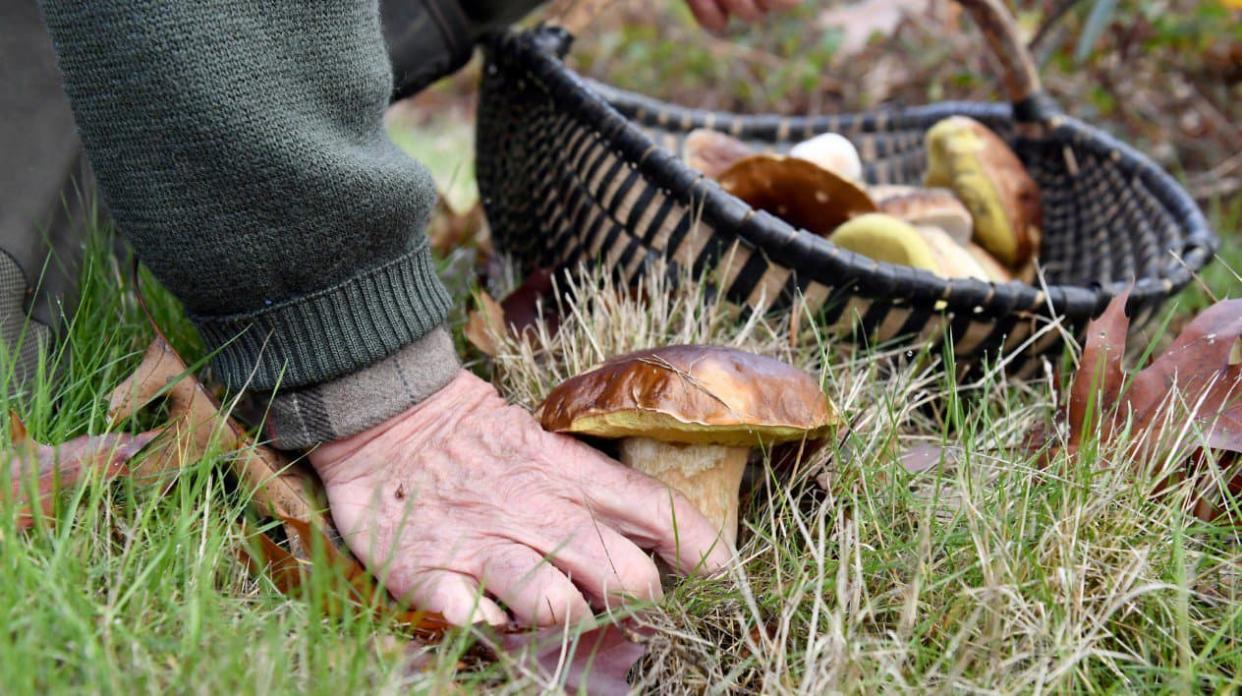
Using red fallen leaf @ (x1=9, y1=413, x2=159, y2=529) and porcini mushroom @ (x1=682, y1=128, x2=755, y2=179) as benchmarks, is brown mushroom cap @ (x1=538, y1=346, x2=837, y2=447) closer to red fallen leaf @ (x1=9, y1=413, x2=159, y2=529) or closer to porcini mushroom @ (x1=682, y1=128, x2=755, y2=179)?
red fallen leaf @ (x1=9, y1=413, x2=159, y2=529)

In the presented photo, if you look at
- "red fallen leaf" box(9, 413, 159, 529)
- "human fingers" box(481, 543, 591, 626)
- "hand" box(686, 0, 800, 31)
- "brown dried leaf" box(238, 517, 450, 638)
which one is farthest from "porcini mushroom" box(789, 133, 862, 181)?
"red fallen leaf" box(9, 413, 159, 529)

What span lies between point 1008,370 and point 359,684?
53.2 inches

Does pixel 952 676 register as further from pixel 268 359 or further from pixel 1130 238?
pixel 1130 238

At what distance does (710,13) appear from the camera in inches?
89.9

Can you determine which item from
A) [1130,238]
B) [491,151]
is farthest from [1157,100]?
[491,151]

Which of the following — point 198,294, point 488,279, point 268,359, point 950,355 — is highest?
point 198,294

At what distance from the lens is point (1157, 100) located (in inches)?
137

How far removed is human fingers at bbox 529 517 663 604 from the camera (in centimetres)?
110

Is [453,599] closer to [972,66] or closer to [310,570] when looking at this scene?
[310,570]

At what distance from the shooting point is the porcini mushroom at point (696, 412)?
110cm

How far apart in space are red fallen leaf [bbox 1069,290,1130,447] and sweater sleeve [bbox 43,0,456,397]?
3.12 ft

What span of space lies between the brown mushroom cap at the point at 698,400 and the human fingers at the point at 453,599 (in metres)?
0.25

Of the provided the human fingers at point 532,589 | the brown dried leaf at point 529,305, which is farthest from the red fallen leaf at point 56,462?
the brown dried leaf at point 529,305

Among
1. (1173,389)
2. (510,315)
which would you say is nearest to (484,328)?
(510,315)
